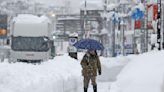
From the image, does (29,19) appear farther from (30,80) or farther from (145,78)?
(145,78)

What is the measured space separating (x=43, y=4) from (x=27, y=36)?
345ft

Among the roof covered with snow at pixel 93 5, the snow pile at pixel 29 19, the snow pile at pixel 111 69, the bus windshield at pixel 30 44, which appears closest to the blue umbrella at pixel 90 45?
the snow pile at pixel 111 69

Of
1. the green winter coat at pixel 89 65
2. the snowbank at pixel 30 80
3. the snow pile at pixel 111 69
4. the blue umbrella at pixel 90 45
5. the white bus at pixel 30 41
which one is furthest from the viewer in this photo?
the white bus at pixel 30 41

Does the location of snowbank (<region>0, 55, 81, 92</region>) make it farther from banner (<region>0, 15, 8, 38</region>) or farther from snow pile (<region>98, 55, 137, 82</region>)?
banner (<region>0, 15, 8, 38</region>)

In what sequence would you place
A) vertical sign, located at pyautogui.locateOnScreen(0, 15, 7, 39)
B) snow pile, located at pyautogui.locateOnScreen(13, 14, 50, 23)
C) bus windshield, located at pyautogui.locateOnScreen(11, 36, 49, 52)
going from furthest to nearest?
vertical sign, located at pyautogui.locateOnScreen(0, 15, 7, 39) < bus windshield, located at pyautogui.locateOnScreen(11, 36, 49, 52) < snow pile, located at pyautogui.locateOnScreen(13, 14, 50, 23)

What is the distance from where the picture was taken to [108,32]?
9412cm

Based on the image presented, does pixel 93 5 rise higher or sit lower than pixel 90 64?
higher

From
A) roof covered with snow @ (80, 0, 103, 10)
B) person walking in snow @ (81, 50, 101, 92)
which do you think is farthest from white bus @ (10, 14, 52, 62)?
roof covered with snow @ (80, 0, 103, 10)

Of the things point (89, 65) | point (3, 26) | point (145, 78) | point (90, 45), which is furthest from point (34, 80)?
point (3, 26)

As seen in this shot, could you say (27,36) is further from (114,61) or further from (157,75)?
(157,75)

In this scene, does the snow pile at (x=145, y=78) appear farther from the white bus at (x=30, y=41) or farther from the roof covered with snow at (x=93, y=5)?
the roof covered with snow at (x=93, y=5)

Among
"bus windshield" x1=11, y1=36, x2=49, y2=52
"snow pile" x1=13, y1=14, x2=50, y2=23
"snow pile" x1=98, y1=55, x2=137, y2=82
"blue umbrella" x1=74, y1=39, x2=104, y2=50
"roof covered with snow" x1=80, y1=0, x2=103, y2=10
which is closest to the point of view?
"blue umbrella" x1=74, y1=39, x2=104, y2=50

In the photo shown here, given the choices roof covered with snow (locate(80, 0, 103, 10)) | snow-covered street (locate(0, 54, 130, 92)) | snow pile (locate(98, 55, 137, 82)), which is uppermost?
roof covered with snow (locate(80, 0, 103, 10))

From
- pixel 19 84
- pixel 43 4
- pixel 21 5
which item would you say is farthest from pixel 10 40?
pixel 43 4
